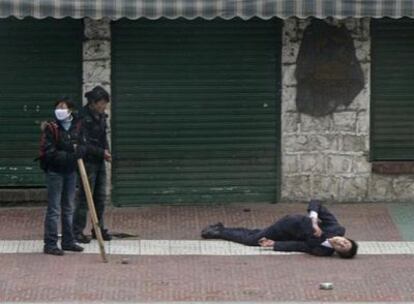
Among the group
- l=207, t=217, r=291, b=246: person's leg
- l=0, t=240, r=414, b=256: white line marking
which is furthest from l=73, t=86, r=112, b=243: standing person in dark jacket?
l=207, t=217, r=291, b=246: person's leg

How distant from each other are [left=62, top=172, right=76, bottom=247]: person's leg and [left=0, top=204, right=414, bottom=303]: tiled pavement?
0.75 ft

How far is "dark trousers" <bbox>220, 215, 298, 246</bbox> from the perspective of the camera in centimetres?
1034

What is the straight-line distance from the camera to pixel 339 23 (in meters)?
12.5

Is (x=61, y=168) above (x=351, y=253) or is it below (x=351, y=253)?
above

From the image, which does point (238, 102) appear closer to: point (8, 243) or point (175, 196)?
point (175, 196)

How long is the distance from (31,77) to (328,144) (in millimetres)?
3838

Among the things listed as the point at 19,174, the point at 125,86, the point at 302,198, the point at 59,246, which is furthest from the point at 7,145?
the point at 302,198

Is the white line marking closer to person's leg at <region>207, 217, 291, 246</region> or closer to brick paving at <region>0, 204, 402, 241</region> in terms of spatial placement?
person's leg at <region>207, 217, 291, 246</region>

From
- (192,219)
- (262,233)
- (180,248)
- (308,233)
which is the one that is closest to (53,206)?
(180,248)

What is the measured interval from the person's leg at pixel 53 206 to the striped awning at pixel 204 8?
2.00 meters

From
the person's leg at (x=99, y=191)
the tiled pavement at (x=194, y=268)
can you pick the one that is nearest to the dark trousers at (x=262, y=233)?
the tiled pavement at (x=194, y=268)

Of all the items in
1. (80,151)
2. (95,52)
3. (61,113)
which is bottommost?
(80,151)

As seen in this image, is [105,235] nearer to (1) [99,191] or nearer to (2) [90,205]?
(1) [99,191]

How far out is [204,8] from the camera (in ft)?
36.2
